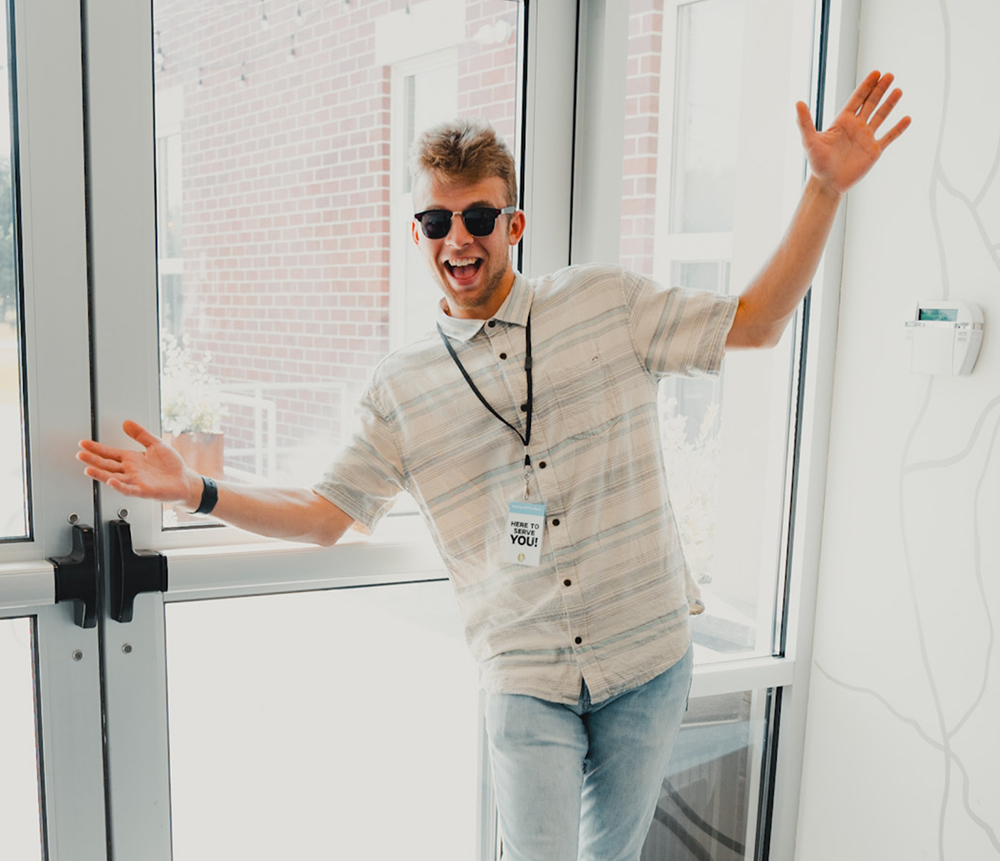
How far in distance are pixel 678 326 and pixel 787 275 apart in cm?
20

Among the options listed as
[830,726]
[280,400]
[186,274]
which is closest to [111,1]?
[186,274]

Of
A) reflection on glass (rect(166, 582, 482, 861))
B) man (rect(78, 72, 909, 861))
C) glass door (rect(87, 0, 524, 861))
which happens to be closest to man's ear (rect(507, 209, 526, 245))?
man (rect(78, 72, 909, 861))

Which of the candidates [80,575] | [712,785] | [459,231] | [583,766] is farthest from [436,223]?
[712,785]

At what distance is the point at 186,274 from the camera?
74.1 inches

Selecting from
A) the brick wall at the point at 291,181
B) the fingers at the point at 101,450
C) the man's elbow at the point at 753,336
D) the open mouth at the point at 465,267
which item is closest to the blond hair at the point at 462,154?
the open mouth at the point at 465,267

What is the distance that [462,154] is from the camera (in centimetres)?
168

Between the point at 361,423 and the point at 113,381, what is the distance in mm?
463

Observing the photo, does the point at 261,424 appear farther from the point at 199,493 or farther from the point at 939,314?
the point at 939,314

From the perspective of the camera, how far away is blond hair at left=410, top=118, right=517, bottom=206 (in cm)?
168

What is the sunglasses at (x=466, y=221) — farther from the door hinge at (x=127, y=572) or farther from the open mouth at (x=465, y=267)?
the door hinge at (x=127, y=572)

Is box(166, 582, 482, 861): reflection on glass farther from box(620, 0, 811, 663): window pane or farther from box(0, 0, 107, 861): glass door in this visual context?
box(620, 0, 811, 663): window pane

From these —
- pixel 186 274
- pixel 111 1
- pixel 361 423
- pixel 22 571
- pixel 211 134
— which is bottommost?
pixel 22 571

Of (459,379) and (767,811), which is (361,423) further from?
(767,811)

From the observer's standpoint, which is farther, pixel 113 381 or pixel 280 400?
pixel 280 400
